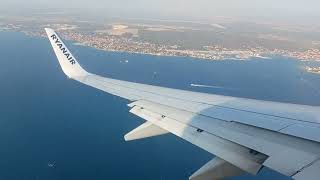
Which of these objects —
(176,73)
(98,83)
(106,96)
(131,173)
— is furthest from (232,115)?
(176,73)

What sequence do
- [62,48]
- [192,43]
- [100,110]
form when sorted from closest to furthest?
[62,48] < [100,110] < [192,43]

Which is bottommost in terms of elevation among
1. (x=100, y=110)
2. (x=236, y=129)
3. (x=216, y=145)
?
(x=100, y=110)

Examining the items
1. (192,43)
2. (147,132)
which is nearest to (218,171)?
(147,132)

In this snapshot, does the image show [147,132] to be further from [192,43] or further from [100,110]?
[192,43]

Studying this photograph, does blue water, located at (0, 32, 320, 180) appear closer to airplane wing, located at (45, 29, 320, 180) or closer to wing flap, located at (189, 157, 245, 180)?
airplane wing, located at (45, 29, 320, 180)

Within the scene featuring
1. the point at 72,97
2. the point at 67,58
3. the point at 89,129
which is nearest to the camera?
the point at 67,58

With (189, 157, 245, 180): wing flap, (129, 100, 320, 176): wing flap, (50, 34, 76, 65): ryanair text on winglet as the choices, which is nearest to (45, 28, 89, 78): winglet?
(50, 34, 76, 65): ryanair text on winglet

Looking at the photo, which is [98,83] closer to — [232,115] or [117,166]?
[232,115]

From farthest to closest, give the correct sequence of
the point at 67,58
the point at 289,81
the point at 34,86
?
the point at 289,81
the point at 34,86
the point at 67,58
